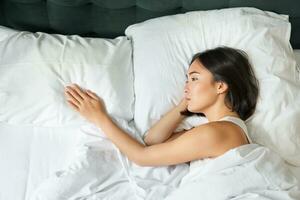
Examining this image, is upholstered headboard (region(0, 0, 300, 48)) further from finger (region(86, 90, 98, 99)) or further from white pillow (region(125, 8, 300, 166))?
finger (region(86, 90, 98, 99))

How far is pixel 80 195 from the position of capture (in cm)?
133

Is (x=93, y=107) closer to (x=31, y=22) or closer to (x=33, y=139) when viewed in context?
(x=33, y=139)

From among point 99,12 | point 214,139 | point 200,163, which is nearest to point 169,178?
point 200,163

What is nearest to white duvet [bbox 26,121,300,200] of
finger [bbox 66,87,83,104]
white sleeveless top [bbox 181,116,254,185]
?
white sleeveless top [bbox 181,116,254,185]

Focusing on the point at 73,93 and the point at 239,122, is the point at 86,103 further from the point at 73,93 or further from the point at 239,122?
the point at 239,122

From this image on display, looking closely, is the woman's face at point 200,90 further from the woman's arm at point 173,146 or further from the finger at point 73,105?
the finger at point 73,105

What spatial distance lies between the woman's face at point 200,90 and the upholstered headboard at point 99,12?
13.1 inches

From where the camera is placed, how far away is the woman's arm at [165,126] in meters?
1.50

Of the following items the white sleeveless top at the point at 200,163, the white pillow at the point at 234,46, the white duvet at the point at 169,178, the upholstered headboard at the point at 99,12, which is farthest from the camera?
the upholstered headboard at the point at 99,12

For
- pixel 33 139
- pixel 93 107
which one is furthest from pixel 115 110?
pixel 33 139

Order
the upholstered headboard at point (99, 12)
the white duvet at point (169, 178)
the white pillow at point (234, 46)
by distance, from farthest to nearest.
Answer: the upholstered headboard at point (99, 12) < the white pillow at point (234, 46) < the white duvet at point (169, 178)

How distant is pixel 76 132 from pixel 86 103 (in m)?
0.12

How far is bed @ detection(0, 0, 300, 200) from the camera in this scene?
138 centimetres

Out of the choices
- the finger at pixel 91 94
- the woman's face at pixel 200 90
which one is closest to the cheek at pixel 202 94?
the woman's face at pixel 200 90
